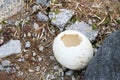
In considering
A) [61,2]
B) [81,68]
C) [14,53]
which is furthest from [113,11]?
[14,53]

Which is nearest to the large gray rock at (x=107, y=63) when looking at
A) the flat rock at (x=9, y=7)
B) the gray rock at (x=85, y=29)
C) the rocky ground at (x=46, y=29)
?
the rocky ground at (x=46, y=29)

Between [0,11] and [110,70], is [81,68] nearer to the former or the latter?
[110,70]

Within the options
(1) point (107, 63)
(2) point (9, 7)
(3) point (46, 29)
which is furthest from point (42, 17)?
(1) point (107, 63)

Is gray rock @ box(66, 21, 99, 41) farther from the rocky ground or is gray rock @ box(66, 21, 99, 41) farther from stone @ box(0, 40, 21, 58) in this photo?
stone @ box(0, 40, 21, 58)

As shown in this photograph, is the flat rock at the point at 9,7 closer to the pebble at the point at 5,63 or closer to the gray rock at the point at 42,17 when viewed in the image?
the gray rock at the point at 42,17

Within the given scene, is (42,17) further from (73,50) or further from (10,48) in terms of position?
(73,50)

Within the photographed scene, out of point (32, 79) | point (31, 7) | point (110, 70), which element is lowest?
point (32, 79)
